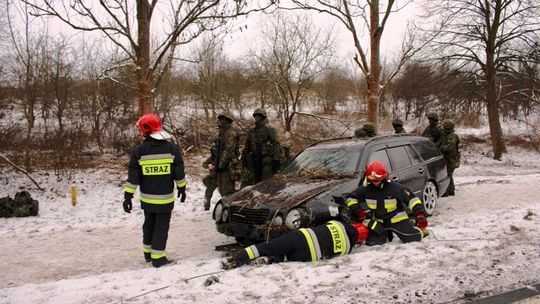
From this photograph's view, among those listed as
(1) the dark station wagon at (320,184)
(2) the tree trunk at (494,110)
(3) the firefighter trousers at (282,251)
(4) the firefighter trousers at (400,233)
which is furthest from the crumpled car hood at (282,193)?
(2) the tree trunk at (494,110)

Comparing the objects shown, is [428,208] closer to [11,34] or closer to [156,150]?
[156,150]

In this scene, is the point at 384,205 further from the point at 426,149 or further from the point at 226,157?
the point at 226,157

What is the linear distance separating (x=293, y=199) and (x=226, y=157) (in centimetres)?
296

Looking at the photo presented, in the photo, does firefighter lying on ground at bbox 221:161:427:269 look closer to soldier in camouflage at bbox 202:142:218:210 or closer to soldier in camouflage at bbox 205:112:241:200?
soldier in camouflage at bbox 205:112:241:200

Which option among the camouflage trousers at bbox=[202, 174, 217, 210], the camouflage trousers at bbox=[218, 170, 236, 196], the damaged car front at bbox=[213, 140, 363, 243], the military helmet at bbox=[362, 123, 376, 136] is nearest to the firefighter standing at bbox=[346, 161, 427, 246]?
the damaged car front at bbox=[213, 140, 363, 243]

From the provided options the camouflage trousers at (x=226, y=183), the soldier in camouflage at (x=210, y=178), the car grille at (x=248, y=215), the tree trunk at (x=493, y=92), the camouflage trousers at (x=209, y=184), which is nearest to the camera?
the car grille at (x=248, y=215)

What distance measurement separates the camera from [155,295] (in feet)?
12.4

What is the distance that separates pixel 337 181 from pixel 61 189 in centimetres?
892

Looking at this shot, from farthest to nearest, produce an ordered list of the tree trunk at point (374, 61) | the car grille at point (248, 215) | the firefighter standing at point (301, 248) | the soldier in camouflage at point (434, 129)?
the tree trunk at point (374, 61), the soldier in camouflage at point (434, 129), the car grille at point (248, 215), the firefighter standing at point (301, 248)

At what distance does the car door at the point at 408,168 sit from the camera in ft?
23.8

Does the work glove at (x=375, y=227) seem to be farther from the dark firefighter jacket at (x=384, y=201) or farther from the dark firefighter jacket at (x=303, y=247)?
the dark firefighter jacket at (x=303, y=247)

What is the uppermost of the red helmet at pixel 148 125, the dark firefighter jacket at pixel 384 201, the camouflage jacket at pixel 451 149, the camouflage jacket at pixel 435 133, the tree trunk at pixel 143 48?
the tree trunk at pixel 143 48

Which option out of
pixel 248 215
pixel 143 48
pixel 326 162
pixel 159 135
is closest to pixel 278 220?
pixel 248 215

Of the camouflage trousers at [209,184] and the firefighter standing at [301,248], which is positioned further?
the camouflage trousers at [209,184]
